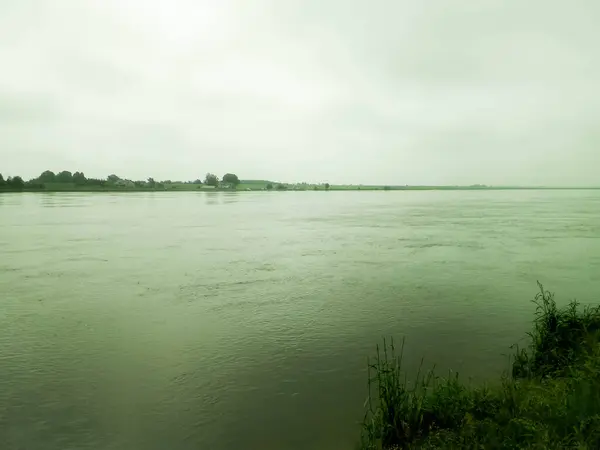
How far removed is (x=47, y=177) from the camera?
497 feet

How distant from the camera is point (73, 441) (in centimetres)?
657

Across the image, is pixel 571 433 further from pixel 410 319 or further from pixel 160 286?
pixel 160 286

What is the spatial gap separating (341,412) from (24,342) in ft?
29.3

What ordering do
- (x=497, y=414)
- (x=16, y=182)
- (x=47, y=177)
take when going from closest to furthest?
(x=497, y=414) → (x=16, y=182) → (x=47, y=177)

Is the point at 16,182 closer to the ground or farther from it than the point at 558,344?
farther from it

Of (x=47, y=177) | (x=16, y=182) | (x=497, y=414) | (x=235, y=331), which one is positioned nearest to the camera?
(x=497, y=414)

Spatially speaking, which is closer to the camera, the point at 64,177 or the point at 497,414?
the point at 497,414

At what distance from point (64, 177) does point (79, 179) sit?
18.2ft

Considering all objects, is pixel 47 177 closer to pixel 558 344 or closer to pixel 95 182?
pixel 95 182

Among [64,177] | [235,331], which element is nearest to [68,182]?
[64,177]

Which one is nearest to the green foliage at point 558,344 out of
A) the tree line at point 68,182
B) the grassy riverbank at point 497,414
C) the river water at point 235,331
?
the grassy riverbank at point 497,414

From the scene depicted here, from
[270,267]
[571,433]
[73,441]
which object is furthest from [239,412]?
[270,267]

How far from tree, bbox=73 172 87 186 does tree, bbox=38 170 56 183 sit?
7410 mm

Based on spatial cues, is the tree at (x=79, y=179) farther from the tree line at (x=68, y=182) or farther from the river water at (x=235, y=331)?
the river water at (x=235, y=331)
